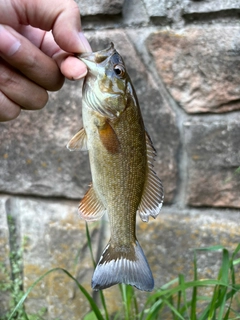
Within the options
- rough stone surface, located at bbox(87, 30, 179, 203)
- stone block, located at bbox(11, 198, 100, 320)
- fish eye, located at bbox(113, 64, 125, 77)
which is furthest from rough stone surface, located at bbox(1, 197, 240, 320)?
fish eye, located at bbox(113, 64, 125, 77)

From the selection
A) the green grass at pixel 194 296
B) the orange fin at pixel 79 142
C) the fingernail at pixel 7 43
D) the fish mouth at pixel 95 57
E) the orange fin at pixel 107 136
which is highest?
the fingernail at pixel 7 43

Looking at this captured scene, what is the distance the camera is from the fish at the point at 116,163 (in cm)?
63

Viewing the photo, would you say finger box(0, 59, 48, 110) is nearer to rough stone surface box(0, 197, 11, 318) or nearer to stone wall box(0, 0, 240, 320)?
stone wall box(0, 0, 240, 320)

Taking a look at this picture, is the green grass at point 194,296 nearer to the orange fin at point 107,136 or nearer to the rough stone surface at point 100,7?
the orange fin at point 107,136

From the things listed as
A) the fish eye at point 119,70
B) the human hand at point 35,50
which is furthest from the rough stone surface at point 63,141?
the fish eye at point 119,70

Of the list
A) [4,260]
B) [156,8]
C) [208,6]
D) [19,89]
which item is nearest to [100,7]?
[156,8]

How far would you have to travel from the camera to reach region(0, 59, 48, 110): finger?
0.74m

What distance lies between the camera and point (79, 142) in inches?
26.1

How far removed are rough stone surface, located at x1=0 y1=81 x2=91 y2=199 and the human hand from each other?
261 mm

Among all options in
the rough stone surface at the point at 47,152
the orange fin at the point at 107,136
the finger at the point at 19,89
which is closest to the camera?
the orange fin at the point at 107,136

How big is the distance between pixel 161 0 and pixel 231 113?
31 cm

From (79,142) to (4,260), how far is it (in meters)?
0.65

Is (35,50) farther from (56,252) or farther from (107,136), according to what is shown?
(56,252)

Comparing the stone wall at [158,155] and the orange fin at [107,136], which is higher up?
the orange fin at [107,136]
